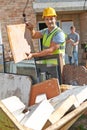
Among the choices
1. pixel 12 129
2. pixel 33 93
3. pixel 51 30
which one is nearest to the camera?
pixel 12 129

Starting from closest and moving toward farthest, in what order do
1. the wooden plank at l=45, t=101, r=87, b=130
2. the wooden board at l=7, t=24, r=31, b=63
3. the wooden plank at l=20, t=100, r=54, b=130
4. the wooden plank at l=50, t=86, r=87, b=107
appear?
the wooden plank at l=45, t=101, r=87, b=130
the wooden plank at l=20, t=100, r=54, b=130
the wooden plank at l=50, t=86, r=87, b=107
the wooden board at l=7, t=24, r=31, b=63

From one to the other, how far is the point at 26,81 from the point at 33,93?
0.15 meters

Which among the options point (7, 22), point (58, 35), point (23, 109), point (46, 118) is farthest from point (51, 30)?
point (7, 22)

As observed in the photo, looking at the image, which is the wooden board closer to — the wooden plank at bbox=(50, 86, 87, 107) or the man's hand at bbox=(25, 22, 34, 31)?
the man's hand at bbox=(25, 22, 34, 31)

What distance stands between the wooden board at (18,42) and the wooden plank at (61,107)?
1158 millimetres

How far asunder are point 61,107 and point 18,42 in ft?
4.82

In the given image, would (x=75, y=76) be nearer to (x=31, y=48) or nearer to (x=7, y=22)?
(x=31, y=48)

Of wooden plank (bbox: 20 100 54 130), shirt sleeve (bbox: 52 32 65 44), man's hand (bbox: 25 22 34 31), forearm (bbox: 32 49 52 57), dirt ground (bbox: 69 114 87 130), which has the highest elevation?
man's hand (bbox: 25 22 34 31)

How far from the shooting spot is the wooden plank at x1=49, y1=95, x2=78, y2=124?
2.89 metres

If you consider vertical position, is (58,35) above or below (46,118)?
above

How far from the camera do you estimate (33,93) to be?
3.67m

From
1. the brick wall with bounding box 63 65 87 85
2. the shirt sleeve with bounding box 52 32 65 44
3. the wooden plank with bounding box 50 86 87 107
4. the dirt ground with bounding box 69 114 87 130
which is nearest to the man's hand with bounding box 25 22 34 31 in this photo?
the shirt sleeve with bounding box 52 32 65 44

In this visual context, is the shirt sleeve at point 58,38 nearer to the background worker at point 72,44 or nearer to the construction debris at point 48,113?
the construction debris at point 48,113

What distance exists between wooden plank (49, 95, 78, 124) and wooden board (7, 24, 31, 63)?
1.16m
